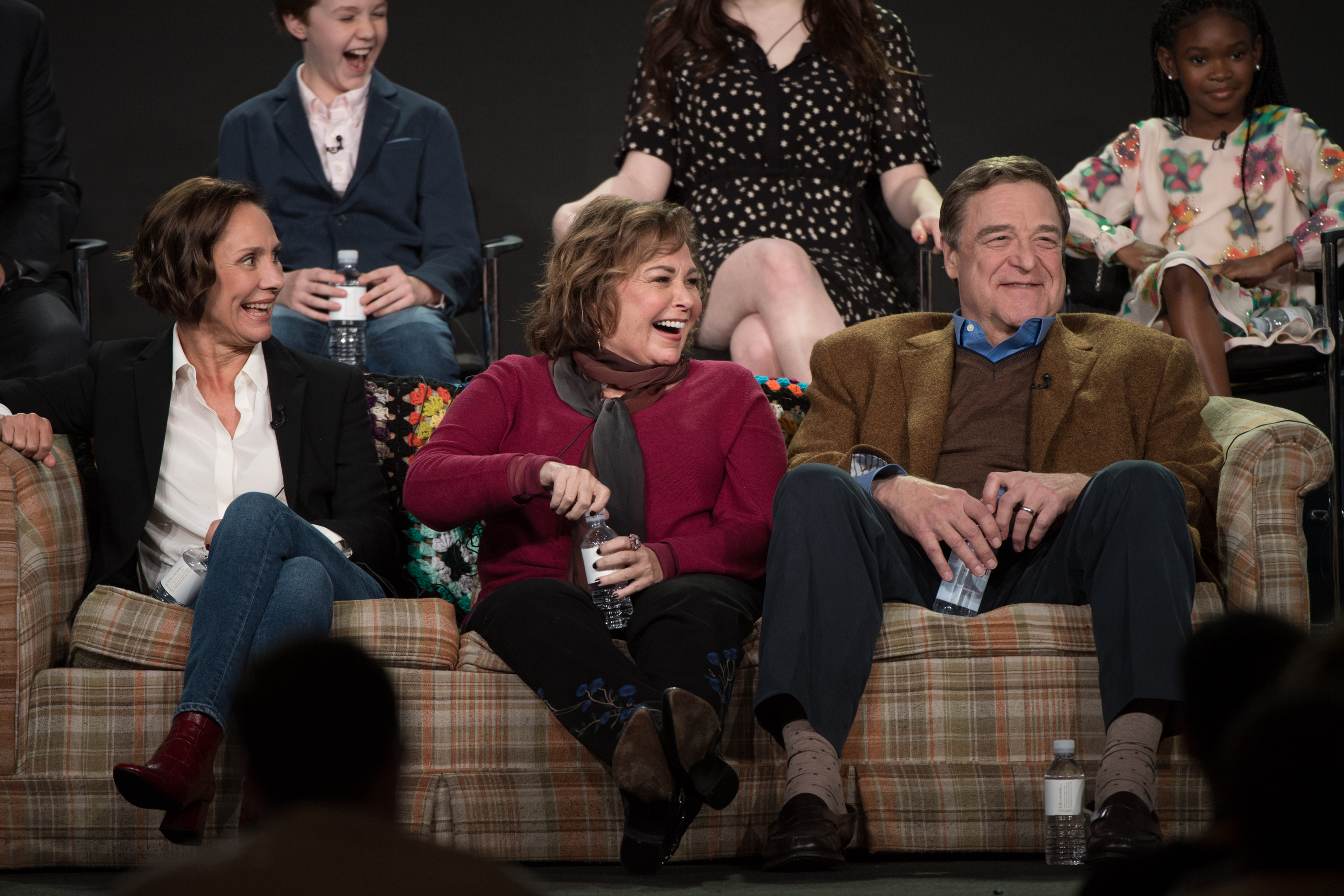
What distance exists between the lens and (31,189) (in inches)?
132

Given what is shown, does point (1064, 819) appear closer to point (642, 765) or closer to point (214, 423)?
point (642, 765)

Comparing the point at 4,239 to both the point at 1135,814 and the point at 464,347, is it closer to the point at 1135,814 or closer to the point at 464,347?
the point at 464,347

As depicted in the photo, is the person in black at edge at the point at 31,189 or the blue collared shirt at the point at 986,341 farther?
the person in black at edge at the point at 31,189

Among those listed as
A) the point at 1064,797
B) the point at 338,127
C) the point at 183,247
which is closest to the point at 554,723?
the point at 1064,797

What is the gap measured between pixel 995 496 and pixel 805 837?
64cm

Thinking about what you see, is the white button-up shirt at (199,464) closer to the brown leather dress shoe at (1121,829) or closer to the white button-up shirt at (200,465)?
the white button-up shirt at (200,465)

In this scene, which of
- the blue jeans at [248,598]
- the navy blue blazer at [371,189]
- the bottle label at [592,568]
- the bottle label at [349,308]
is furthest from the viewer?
the navy blue blazer at [371,189]

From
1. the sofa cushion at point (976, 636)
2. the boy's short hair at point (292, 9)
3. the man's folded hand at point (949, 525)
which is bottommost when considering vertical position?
the sofa cushion at point (976, 636)

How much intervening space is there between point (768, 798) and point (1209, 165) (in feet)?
7.86

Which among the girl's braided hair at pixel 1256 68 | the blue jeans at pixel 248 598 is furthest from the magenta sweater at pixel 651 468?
the girl's braided hair at pixel 1256 68

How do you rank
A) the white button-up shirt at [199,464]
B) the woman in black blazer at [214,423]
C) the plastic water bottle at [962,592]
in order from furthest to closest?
the white button-up shirt at [199,464], the woman in black blazer at [214,423], the plastic water bottle at [962,592]

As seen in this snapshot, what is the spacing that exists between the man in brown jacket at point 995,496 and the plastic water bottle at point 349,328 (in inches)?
49.9

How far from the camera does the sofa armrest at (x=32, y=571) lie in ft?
6.77

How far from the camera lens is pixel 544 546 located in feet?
7.38
